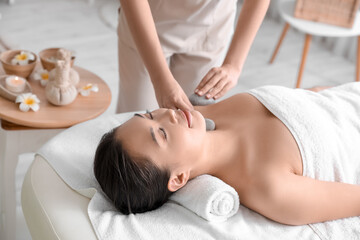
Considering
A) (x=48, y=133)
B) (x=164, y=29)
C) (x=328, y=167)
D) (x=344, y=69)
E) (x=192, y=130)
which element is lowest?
(x=344, y=69)

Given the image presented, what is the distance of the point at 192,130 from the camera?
4.97ft

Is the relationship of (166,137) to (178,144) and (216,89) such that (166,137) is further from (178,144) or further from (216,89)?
(216,89)

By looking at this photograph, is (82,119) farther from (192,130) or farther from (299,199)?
(299,199)

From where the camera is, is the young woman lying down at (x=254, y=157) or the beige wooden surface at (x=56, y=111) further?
the beige wooden surface at (x=56, y=111)

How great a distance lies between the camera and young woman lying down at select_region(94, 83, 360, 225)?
4.67 ft

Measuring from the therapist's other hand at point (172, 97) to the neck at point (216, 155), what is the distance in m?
0.13

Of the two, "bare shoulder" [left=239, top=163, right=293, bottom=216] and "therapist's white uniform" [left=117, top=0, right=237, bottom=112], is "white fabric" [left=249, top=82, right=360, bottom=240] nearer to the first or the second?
"bare shoulder" [left=239, top=163, right=293, bottom=216]

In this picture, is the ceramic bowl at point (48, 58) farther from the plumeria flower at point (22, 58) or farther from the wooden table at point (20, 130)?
the wooden table at point (20, 130)

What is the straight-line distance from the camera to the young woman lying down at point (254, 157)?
1.42 m

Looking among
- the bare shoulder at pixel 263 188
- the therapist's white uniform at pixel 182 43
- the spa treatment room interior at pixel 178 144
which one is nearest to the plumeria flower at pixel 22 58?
the spa treatment room interior at pixel 178 144

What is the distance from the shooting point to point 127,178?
1.40 m

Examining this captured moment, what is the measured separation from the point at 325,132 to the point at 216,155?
37cm

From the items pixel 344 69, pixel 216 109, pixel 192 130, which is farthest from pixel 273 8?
pixel 192 130

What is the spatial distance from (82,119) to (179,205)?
69cm
